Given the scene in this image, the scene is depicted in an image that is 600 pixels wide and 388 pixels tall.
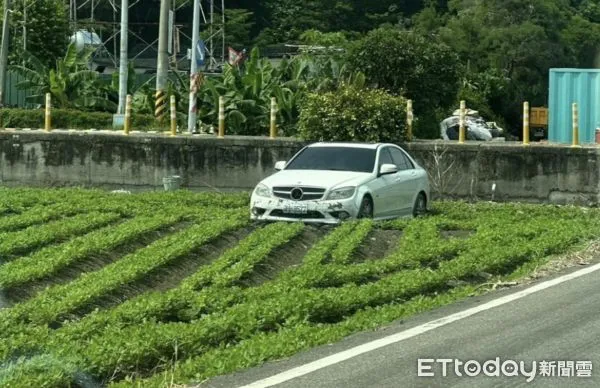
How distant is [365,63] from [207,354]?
1029 inches

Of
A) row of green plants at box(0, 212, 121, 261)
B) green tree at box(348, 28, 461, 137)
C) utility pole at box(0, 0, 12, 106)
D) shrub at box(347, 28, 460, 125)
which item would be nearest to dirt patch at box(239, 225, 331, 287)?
row of green plants at box(0, 212, 121, 261)

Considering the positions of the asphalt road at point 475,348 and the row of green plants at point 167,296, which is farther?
the row of green plants at point 167,296

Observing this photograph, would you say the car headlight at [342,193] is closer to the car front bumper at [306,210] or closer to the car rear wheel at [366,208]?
the car front bumper at [306,210]

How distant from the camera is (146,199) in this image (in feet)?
68.0

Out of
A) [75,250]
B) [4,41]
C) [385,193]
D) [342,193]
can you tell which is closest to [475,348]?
[75,250]

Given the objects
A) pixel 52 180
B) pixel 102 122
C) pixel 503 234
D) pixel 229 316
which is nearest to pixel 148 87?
pixel 102 122

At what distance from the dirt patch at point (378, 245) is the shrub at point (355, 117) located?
23.2ft

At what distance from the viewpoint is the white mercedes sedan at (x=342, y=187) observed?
57.4 ft

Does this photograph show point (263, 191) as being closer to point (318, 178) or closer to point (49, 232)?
Answer: point (318, 178)

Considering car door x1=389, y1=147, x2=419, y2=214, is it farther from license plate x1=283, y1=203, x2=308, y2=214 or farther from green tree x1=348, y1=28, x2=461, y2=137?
green tree x1=348, y1=28, x2=461, y2=137

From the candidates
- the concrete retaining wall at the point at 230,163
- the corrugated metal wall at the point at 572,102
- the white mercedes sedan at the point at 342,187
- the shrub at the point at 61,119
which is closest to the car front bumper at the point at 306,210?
the white mercedes sedan at the point at 342,187

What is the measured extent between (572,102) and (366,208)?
366 inches

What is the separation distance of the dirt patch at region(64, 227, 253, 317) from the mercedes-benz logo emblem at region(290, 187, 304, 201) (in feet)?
5.68

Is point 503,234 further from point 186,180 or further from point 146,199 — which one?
point 186,180
